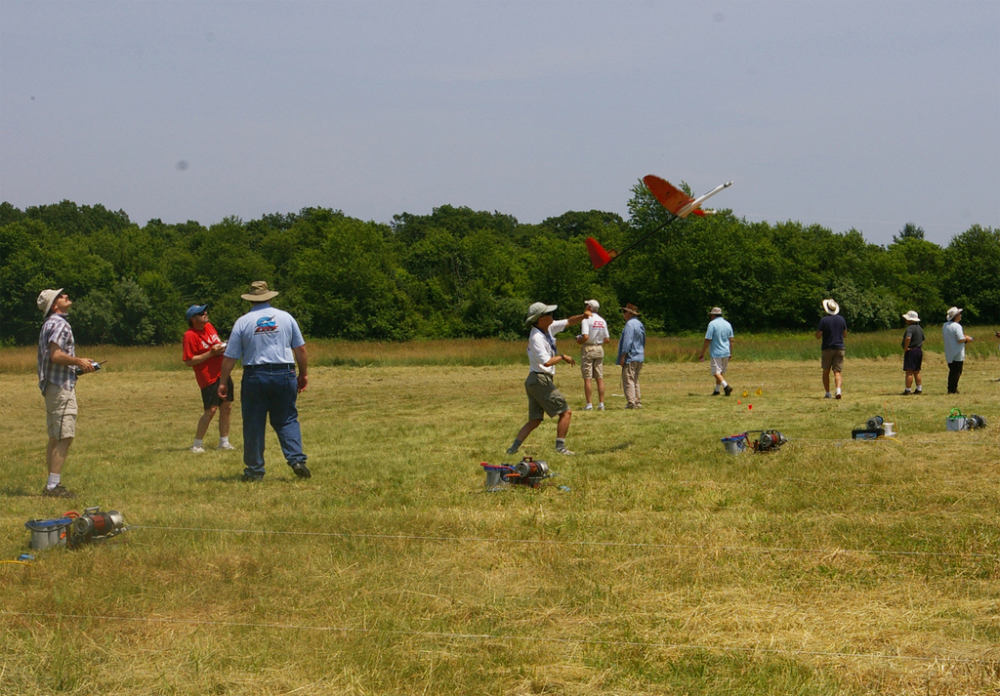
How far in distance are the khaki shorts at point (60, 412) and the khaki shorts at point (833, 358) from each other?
1291 cm

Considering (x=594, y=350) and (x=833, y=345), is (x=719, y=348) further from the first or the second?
(x=594, y=350)

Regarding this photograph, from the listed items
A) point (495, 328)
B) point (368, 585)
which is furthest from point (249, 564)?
point (495, 328)

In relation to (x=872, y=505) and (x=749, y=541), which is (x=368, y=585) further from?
(x=872, y=505)

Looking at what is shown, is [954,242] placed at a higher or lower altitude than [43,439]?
higher

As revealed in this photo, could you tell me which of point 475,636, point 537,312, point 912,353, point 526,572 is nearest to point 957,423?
point 537,312

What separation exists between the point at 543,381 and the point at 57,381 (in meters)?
4.92

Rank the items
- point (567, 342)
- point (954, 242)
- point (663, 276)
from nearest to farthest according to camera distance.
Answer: point (567, 342) < point (663, 276) < point (954, 242)

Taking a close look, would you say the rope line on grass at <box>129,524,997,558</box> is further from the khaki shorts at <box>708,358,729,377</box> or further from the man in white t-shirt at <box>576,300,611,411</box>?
the khaki shorts at <box>708,358,729,377</box>

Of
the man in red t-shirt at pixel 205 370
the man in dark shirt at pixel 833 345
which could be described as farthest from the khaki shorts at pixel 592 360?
the man in red t-shirt at pixel 205 370

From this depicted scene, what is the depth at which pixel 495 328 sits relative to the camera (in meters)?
68.8

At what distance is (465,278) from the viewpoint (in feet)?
257

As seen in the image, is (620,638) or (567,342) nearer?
(620,638)

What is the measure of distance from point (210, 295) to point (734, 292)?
40342mm

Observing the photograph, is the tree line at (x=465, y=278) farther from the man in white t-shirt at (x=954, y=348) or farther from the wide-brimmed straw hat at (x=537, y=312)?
the wide-brimmed straw hat at (x=537, y=312)
